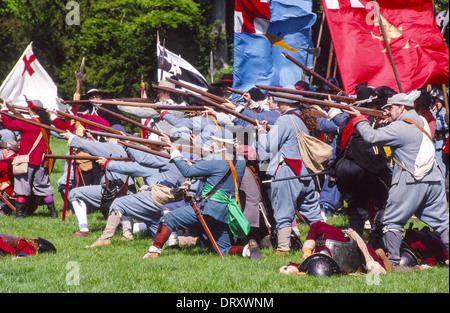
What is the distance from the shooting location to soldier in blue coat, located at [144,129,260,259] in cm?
759

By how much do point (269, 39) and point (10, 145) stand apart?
17.0 ft

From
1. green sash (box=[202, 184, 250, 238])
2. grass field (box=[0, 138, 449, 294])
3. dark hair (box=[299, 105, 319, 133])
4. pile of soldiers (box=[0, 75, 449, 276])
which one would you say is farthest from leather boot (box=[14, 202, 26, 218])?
dark hair (box=[299, 105, 319, 133])

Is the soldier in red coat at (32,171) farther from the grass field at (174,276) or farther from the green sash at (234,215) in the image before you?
the green sash at (234,215)

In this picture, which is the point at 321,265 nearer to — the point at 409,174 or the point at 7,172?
the point at 409,174

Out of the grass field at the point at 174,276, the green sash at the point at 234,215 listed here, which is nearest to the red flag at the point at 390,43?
the green sash at the point at 234,215

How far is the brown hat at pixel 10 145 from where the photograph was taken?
39.1 feet

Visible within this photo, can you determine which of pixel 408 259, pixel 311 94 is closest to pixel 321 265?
pixel 408 259

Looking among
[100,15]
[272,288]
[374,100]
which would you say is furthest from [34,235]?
[100,15]

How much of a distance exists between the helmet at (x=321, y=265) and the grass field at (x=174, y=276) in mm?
113

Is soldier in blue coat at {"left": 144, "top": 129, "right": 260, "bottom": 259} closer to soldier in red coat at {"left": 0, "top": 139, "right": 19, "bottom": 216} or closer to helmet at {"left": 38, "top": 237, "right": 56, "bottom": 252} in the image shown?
helmet at {"left": 38, "top": 237, "right": 56, "bottom": 252}

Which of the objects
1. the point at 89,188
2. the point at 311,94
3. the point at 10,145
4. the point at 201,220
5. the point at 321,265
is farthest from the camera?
the point at 10,145

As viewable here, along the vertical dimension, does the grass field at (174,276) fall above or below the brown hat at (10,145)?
below

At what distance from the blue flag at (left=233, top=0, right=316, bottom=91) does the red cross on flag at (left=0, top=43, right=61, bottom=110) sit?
136 inches

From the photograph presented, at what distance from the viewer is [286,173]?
806 cm
